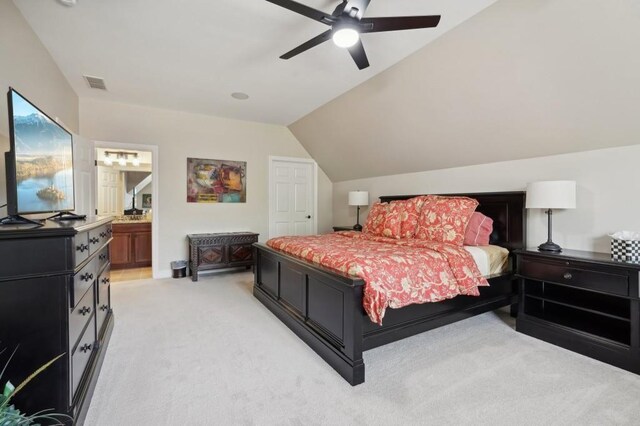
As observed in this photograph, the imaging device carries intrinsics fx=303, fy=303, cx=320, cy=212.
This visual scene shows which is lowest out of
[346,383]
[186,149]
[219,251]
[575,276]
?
[346,383]

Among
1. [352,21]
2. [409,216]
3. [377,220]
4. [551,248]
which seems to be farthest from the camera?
[377,220]

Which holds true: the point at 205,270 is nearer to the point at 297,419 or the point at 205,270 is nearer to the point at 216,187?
the point at 216,187

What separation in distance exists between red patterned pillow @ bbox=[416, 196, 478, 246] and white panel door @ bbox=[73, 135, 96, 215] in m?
3.79

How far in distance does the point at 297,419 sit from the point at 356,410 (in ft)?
1.13

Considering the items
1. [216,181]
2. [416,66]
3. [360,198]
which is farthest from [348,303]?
[216,181]

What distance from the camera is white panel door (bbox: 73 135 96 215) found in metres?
3.29

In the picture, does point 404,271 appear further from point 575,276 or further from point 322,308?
point 575,276

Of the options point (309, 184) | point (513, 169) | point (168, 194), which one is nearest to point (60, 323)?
point (168, 194)

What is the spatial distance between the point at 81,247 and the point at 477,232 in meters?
3.44

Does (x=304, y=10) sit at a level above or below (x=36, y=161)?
above

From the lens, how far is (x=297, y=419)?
1688 millimetres

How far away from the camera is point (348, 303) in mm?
2113

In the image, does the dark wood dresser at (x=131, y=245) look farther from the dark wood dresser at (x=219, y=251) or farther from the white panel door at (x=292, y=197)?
the white panel door at (x=292, y=197)

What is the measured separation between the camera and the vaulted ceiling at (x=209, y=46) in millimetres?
2357
